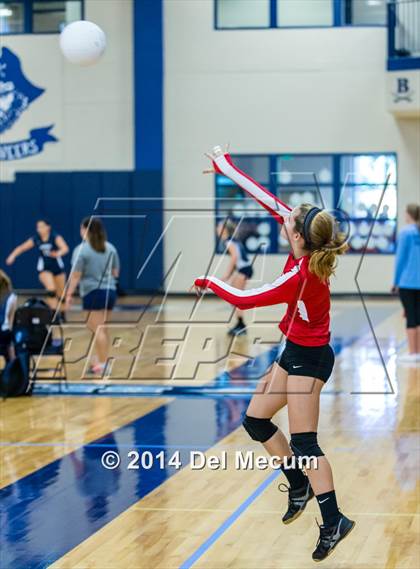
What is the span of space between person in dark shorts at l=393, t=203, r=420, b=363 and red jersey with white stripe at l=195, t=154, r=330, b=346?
7.65 meters

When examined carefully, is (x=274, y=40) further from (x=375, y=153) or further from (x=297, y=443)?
(x=297, y=443)

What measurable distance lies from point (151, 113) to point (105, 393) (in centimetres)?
1336

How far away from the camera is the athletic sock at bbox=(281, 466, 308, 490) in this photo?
20.8ft

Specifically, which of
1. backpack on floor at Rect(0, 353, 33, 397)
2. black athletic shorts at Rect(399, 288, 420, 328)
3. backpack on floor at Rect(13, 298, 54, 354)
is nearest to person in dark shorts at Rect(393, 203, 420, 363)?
black athletic shorts at Rect(399, 288, 420, 328)

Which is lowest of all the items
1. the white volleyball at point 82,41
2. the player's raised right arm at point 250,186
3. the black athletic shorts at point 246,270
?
the black athletic shorts at point 246,270

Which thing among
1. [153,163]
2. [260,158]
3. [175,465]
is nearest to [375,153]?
[260,158]

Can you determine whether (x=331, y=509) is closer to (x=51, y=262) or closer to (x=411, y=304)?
(x=411, y=304)

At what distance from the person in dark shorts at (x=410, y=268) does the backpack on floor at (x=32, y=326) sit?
4.26 meters

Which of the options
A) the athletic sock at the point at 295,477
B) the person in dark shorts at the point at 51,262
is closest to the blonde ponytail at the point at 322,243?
the athletic sock at the point at 295,477

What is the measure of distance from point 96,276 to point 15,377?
5.45 ft

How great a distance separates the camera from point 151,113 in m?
24.6

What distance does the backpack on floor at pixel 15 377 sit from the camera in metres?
11.8

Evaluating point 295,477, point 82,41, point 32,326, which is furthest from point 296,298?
point 32,326

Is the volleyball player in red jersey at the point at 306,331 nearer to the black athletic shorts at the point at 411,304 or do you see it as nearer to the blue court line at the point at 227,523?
the blue court line at the point at 227,523
